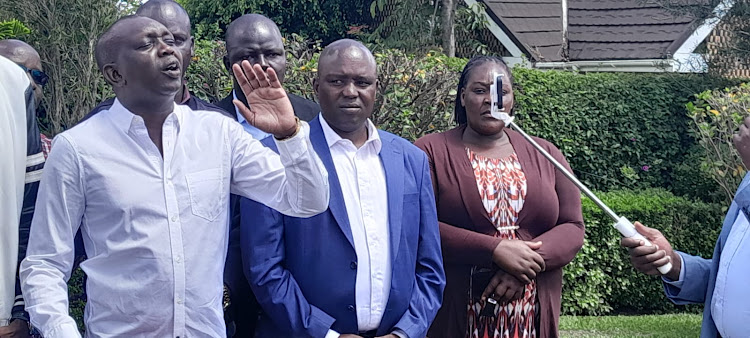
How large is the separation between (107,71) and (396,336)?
1.60 metres

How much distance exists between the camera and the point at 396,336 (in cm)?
376

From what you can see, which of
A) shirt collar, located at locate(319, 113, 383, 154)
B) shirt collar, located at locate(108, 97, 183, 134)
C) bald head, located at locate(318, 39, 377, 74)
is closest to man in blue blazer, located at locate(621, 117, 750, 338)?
shirt collar, located at locate(319, 113, 383, 154)

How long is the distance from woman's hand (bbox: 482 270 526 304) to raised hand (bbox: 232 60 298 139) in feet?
5.26

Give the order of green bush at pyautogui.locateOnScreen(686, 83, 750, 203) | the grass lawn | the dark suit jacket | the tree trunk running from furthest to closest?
the tree trunk, green bush at pyautogui.locateOnScreen(686, 83, 750, 203), the grass lawn, the dark suit jacket

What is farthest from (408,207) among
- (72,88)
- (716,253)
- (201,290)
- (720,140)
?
(720,140)

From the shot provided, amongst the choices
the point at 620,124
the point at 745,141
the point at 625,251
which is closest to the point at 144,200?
the point at 745,141

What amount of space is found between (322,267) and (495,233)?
3.46ft

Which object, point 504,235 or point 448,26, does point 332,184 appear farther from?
point 448,26

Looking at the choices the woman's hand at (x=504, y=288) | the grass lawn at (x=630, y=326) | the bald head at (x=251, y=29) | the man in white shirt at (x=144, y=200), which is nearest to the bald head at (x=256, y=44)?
the bald head at (x=251, y=29)

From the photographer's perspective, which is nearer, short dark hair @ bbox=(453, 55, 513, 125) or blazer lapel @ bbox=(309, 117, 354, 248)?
blazer lapel @ bbox=(309, 117, 354, 248)

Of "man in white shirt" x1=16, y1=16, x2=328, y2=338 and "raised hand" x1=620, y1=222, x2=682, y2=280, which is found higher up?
"man in white shirt" x1=16, y1=16, x2=328, y2=338

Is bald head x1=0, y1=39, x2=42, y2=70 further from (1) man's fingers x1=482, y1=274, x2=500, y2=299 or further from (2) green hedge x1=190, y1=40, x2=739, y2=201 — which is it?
(2) green hedge x1=190, y1=40, x2=739, y2=201

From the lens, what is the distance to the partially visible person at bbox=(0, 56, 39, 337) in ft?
10.7

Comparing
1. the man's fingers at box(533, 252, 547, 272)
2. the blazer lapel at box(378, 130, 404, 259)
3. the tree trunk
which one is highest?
the blazer lapel at box(378, 130, 404, 259)
